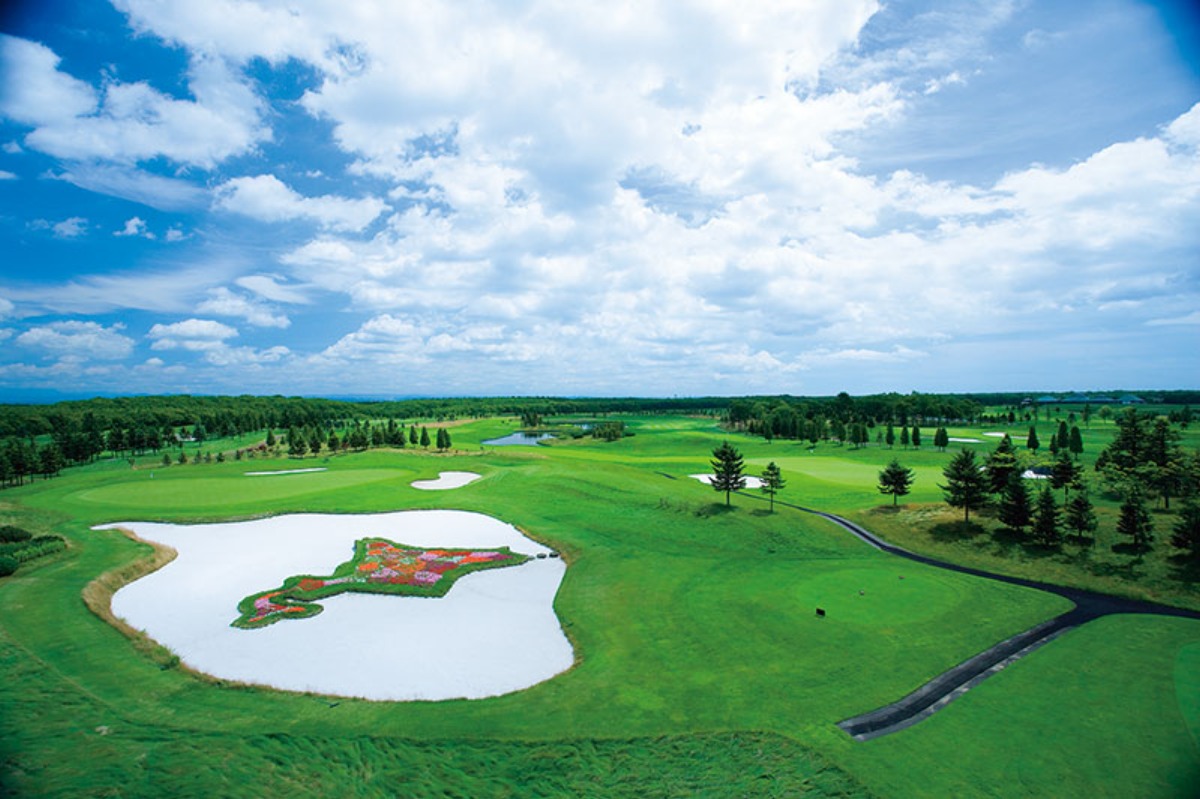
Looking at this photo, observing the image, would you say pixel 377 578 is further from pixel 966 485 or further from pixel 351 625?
pixel 966 485

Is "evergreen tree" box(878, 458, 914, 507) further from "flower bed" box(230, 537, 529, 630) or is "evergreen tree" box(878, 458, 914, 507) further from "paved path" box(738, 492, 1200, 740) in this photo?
"flower bed" box(230, 537, 529, 630)

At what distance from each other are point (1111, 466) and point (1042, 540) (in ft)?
73.8

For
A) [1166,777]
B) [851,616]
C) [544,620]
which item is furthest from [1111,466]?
[544,620]

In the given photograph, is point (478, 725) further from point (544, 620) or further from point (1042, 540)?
point (1042, 540)

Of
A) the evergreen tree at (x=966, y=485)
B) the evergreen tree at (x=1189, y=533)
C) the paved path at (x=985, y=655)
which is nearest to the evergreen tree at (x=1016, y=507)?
the evergreen tree at (x=966, y=485)

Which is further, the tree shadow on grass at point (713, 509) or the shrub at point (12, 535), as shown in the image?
the tree shadow on grass at point (713, 509)

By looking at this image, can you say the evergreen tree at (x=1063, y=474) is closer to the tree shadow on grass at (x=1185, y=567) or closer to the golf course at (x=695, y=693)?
the golf course at (x=695, y=693)

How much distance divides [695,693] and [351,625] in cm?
1853

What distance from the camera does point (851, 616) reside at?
2836 centimetres

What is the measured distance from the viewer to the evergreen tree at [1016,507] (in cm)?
4047

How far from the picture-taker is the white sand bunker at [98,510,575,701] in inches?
893

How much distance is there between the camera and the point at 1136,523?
3553 centimetres

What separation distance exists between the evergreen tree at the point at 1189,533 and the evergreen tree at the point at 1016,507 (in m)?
7.54

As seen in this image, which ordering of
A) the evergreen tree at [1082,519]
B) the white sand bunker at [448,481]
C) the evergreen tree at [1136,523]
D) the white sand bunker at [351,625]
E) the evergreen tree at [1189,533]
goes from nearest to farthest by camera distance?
the white sand bunker at [351,625]
the evergreen tree at [1189,533]
the evergreen tree at [1136,523]
the evergreen tree at [1082,519]
the white sand bunker at [448,481]
